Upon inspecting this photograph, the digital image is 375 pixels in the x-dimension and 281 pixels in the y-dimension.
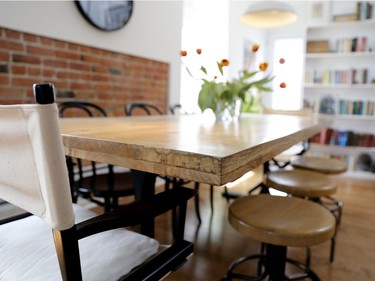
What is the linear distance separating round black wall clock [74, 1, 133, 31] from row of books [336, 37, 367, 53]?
2.83 metres

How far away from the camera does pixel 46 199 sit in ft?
1.77

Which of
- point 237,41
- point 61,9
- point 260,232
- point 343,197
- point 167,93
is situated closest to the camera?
point 260,232

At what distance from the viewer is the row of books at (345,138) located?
388cm

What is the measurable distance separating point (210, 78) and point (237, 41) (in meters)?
3.32

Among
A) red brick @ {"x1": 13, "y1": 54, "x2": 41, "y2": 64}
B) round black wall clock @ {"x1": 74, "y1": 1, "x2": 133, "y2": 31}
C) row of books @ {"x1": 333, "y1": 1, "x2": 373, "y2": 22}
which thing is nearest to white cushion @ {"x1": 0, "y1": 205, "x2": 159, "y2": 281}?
red brick @ {"x1": 13, "y1": 54, "x2": 41, "y2": 64}

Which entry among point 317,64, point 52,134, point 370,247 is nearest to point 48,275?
point 52,134

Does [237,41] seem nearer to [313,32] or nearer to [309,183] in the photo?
[313,32]

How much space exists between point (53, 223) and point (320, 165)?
2.02m

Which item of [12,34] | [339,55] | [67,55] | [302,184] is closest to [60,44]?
[67,55]

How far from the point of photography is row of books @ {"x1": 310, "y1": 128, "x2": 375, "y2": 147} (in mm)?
3883

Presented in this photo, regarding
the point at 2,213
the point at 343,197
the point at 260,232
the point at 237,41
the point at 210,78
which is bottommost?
the point at 343,197

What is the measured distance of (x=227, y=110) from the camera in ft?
6.26

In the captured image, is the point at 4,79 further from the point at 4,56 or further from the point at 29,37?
the point at 29,37

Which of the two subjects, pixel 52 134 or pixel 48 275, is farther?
pixel 48 275
